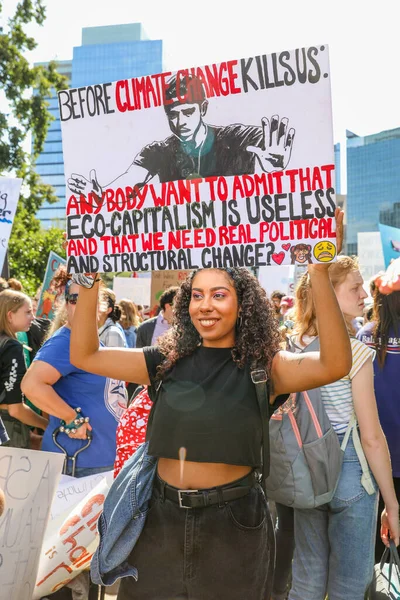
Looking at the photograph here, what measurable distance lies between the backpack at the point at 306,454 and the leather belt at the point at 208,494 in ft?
2.24

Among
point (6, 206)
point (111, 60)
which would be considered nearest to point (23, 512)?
point (6, 206)

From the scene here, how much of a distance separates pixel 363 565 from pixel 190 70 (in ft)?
7.51

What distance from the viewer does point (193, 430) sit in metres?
2.52

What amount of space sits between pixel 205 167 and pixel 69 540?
1987mm

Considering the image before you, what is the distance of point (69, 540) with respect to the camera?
350cm

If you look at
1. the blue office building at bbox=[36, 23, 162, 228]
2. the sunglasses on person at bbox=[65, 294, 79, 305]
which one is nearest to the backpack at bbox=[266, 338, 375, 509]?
the sunglasses on person at bbox=[65, 294, 79, 305]

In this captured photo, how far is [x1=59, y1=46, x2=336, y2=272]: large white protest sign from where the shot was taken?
2.56 m

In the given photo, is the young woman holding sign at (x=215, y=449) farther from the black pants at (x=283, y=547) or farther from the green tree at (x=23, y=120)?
the green tree at (x=23, y=120)

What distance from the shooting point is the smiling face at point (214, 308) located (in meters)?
2.68

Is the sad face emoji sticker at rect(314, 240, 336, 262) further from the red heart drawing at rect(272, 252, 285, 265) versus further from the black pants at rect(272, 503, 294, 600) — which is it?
the black pants at rect(272, 503, 294, 600)

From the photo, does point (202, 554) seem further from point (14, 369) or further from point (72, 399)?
point (14, 369)

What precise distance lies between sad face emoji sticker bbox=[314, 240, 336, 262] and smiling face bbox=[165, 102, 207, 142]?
682 mm

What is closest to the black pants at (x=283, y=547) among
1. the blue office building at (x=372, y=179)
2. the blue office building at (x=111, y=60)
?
the blue office building at (x=372, y=179)

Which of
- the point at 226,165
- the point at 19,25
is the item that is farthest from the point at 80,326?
the point at 19,25
